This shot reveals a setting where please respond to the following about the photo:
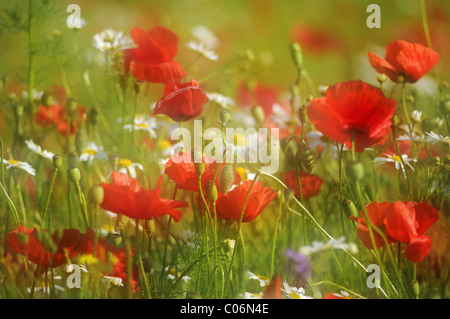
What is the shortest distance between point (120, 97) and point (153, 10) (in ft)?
2.06

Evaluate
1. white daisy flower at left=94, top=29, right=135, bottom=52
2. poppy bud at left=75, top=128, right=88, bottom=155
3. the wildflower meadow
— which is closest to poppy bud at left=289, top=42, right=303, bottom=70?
the wildflower meadow

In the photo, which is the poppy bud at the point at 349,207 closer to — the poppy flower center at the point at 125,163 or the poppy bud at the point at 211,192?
the poppy bud at the point at 211,192

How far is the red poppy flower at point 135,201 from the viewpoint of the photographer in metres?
0.68

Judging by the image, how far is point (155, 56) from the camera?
36.4 inches

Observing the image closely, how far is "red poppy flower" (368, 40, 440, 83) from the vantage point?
0.86 meters

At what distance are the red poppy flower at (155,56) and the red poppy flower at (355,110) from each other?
253 millimetres

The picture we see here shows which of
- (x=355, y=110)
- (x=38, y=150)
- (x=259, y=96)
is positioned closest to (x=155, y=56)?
(x=38, y=150)

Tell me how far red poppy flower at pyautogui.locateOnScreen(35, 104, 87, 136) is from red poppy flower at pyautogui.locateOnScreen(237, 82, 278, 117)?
0.42 meters

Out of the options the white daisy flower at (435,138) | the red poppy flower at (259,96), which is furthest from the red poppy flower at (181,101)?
the red poppy flower at (259,96)

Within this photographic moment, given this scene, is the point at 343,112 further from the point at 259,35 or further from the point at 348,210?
the point at 259,35

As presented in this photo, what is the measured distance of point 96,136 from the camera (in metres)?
1.06

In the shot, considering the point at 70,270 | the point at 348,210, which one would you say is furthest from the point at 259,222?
the point at 70,270

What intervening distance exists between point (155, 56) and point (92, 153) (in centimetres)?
18
